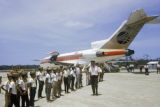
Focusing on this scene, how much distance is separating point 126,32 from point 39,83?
24709mm

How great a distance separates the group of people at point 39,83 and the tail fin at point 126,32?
18463 mm

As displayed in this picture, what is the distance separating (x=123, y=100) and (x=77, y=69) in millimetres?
7679

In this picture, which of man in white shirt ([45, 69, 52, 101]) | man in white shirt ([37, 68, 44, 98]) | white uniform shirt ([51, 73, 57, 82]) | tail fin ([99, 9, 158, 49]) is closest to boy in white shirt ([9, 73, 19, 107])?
man in white shirt ([45, 69, 52, 101])

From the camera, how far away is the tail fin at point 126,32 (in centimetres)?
3822

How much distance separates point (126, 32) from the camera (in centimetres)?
4050

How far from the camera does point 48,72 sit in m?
16.8

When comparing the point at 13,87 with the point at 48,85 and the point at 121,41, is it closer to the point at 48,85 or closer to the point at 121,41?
the point at 48,85

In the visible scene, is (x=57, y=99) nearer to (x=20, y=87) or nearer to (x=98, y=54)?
(x=20, y=87)

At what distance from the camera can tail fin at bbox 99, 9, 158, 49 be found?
1505 inches

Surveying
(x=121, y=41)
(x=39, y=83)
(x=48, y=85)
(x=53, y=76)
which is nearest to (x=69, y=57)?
(x=121, y=41)

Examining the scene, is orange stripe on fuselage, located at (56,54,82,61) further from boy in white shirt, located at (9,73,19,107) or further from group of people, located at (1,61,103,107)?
boy in white shirt, located at (9,73,19,107)

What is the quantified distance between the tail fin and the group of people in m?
18.5

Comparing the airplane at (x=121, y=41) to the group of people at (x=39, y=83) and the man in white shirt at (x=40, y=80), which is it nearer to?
the group of people at (x=39, y=83)

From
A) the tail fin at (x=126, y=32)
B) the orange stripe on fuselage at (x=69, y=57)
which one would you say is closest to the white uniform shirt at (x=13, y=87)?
A: the tail fin at (x=126, y=32)
